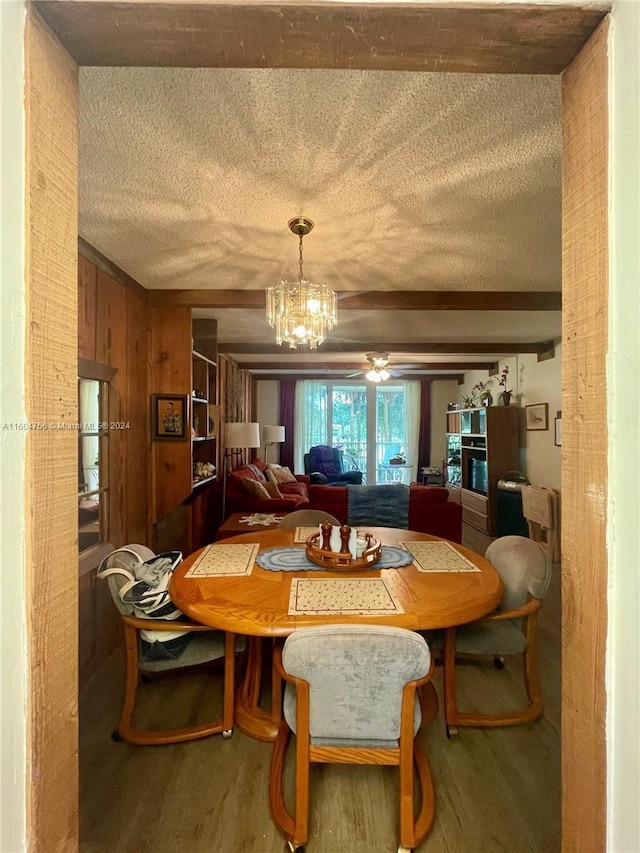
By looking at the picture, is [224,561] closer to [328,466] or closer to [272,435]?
[272,435]

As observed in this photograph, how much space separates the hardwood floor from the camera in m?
1.27

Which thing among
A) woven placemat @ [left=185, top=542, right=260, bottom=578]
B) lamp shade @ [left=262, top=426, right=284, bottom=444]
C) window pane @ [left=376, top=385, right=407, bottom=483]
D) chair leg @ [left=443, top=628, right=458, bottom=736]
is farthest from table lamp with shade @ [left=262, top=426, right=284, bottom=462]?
chair leg @ [left=443, top=628, right=458, bottom=736]

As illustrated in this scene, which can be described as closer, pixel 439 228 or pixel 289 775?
pixel 289 775

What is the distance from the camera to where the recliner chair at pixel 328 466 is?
702 centimetres

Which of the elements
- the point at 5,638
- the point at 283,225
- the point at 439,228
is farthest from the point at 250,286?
the point at 5,638

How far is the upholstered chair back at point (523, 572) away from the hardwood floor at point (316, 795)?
0.61m

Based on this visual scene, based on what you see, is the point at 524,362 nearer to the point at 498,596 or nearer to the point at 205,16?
the point at 498,596

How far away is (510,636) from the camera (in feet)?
5.73

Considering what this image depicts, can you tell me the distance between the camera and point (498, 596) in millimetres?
1500

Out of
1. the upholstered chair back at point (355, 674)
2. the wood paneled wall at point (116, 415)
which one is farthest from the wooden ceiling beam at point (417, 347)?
the upholstered chair back at point (355, 674)

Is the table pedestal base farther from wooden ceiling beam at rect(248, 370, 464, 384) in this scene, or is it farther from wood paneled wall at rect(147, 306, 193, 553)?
wooden ceiling beam at rect(248, 370, 464, 384)

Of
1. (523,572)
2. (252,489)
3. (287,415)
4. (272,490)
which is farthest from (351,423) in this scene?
(523,572)

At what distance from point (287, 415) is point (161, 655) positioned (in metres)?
6.14

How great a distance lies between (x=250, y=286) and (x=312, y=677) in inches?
95.8
